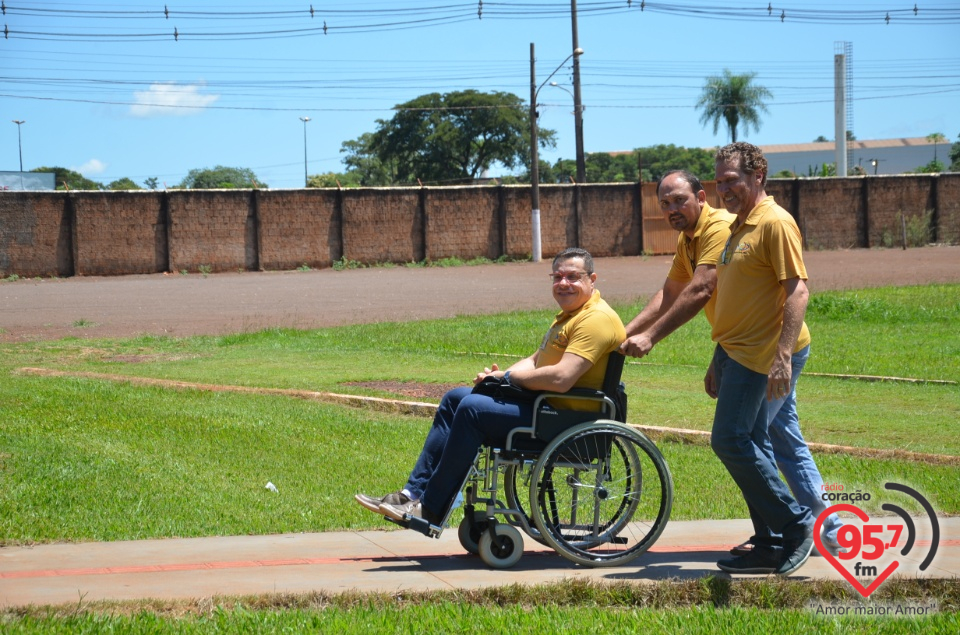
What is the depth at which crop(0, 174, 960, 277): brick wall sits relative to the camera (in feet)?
129

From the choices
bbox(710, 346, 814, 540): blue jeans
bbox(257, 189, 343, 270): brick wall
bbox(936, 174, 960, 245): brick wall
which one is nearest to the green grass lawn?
bbox(710, 346, 814, 540): blue jeans

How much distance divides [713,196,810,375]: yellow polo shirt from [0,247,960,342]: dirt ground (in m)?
16.6

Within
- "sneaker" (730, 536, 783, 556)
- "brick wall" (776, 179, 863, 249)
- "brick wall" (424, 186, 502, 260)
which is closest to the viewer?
"sneaker" (730, 536, 783, 556)

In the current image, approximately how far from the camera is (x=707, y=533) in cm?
622

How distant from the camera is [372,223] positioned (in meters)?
43.2

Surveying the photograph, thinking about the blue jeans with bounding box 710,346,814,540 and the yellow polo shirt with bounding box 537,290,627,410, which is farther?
the yellow polo shirt with bounding box 537,290,627,410

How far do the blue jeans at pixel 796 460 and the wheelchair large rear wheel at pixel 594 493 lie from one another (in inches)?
23.3

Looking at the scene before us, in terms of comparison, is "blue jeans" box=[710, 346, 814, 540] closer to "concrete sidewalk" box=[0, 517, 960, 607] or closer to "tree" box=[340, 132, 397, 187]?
"concrete sidewalk" box=[0, 517, 960, 607]

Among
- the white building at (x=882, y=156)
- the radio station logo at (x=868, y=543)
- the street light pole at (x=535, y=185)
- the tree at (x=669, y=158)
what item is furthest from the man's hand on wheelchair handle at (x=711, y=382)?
the white building at (x=882, y=156)

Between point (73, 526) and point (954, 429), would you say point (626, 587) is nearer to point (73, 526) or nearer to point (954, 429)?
point (73, 526)

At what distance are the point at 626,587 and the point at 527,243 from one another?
40.3 meters

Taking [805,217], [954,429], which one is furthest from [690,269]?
[805,217]

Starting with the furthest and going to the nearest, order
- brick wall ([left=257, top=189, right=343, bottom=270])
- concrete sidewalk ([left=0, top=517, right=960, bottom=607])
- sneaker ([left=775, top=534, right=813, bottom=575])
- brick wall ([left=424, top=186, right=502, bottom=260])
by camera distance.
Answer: brick wall ([left=424, top=186, right=502, bottom=260])
brick wall ([left=257, top=189, right=343, bottom=270])
sneaker ([left=775, top=534, right=813, bottom=575])
concrete sidewalk ([left=0, top=517, right=960, bottom=607])

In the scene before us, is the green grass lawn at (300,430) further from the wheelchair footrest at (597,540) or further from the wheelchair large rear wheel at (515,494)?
the wheelchair large rear wheel at (515,494)
